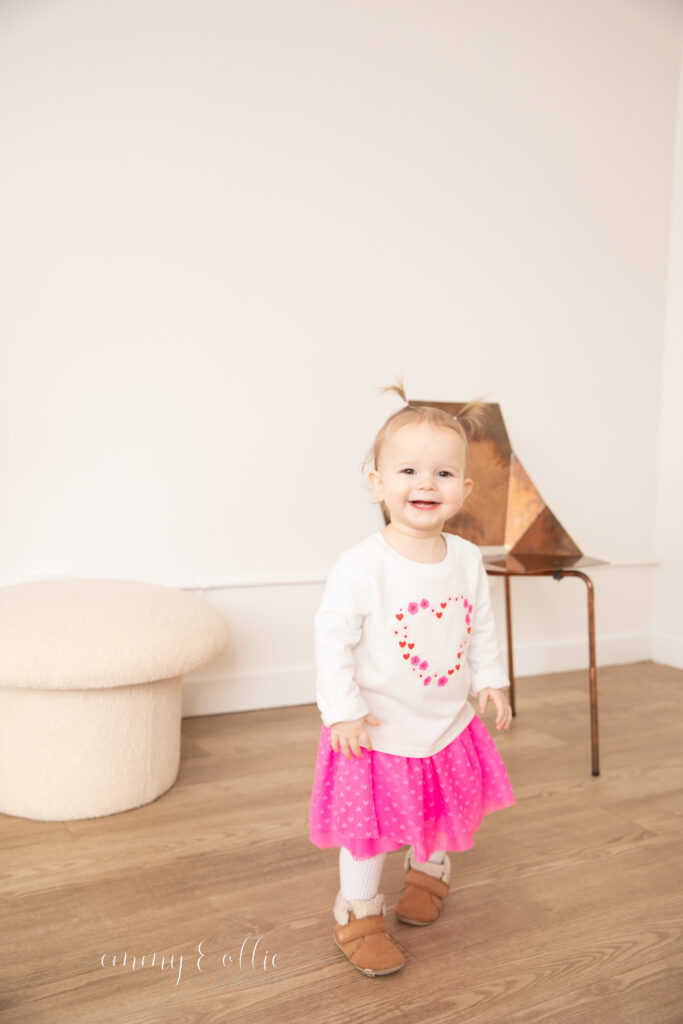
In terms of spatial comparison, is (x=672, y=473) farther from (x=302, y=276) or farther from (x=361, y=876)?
(x=361, y=876)

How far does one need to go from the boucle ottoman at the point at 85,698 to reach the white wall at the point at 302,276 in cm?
59

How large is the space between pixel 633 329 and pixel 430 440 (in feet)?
7.29

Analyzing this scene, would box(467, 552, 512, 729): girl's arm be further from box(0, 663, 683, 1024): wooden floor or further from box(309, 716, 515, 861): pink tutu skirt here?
box(0, 663, 683, 1024): wooden floor

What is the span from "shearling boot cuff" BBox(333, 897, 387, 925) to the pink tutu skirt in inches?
3.4

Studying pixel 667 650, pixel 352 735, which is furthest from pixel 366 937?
pixel 667 650

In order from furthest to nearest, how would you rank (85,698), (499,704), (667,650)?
(667,650) → (85,698) → (499,704)

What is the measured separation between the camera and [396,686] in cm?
130

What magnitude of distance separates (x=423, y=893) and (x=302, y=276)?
1.79m

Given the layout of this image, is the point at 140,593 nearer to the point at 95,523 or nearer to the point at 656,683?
the point at 95,523

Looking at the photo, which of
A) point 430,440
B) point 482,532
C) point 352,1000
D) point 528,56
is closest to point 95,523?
point 482,532

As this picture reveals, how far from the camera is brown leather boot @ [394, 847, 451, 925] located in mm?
1393

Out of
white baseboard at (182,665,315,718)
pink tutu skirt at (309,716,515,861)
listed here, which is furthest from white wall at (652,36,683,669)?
pink tutu skirt at (309,716,515,861)

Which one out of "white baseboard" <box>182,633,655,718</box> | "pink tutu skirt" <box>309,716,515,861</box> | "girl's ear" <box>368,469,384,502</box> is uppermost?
"girl's ear" <box>368,469,384,502</box>

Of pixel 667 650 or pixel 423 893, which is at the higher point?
pixel 423 893
